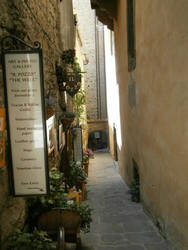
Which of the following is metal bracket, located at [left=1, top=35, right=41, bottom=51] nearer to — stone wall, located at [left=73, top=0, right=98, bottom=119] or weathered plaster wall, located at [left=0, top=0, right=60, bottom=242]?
weathered plaster wall, located at [left=0, top=0, right=60, bottom=242]

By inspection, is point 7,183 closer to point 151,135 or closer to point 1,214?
point 1,214

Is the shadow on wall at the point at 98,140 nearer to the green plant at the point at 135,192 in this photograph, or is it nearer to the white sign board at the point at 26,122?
the green plant at the point at 135,192

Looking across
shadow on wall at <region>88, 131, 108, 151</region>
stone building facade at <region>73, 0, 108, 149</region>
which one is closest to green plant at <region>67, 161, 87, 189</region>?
shadow on wall at <region>88, 131, 108, 151</region>

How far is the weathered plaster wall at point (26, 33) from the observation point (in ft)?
11.3

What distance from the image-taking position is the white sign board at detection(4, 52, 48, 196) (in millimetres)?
3285

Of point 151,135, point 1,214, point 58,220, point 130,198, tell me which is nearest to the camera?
point 1,214

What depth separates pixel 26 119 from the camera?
336 centimetres

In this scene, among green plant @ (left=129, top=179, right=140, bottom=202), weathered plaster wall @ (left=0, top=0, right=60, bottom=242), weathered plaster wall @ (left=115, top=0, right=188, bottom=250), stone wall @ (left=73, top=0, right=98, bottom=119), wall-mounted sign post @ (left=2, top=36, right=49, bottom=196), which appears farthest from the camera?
stone wall @ (left=73, top=0, right=98, bottom=119)

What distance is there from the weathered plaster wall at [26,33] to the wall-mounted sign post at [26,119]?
7.6 inches

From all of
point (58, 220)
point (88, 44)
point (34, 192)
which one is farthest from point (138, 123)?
point (88, 44)

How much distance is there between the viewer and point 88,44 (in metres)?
24.7

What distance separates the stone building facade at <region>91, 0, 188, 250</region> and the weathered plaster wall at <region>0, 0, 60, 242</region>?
2033 millimetres

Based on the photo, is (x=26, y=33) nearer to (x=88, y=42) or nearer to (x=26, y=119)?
(x=26, y=119)

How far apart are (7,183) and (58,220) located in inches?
44.2
